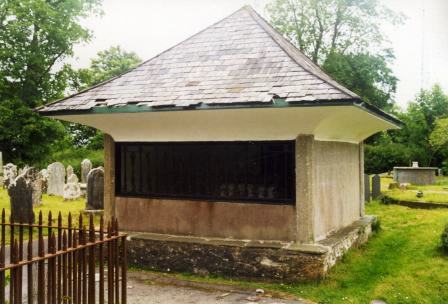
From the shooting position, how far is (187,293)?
7664mm

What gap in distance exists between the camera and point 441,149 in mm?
43312

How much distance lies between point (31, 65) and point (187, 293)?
84.4 feet

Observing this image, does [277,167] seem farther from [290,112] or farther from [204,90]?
[204,90]

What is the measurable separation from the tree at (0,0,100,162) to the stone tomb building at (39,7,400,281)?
20.6 m

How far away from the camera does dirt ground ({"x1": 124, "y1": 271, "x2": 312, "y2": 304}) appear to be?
724 centimetres

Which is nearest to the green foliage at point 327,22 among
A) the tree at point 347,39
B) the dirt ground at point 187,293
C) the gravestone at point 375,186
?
the tree at point 347,39

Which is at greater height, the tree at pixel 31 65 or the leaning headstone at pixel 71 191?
the tree at pixel 31 65

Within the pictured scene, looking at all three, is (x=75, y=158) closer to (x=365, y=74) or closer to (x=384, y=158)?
(x=365, y=74)

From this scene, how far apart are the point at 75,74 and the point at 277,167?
26.1m

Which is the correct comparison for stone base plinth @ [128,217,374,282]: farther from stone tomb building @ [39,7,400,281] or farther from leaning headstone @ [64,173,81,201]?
leaning headstone @ [64,173,81,201]

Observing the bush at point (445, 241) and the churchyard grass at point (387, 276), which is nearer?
the churchyard grass at point (387, 276)

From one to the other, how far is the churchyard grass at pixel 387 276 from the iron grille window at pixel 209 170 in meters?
1.68

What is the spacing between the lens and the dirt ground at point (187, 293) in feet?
23.8

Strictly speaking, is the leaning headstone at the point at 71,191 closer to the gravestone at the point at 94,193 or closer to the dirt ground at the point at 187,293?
the gravestone at the point at 94,193
